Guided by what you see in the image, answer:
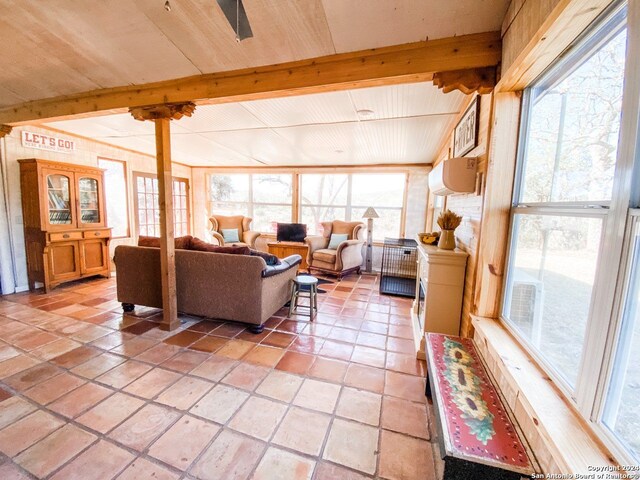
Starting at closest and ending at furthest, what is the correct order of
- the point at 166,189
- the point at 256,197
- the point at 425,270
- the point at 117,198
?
the point at 425,270, the point at 166,189, the point at 117,198, the point at 256,197

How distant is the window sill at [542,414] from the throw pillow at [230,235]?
17.1ft

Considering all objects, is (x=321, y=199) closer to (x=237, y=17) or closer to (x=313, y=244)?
(x=313, y=244)

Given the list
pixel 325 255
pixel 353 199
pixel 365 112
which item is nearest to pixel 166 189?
pixel 365 112

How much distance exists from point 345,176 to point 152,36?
14.6 ft

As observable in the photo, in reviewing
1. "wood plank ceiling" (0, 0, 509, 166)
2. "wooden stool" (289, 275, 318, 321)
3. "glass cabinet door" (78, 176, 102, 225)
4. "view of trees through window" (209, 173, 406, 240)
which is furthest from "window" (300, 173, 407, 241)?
"glass cabinet door" (78, 176, 102, 225)

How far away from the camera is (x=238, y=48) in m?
1.86

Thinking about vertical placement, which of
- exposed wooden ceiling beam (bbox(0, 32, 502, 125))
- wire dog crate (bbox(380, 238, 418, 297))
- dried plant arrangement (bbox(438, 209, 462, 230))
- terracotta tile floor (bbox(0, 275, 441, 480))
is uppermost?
exposed wooden ceiling beam (bbox(0, 32, 502, 125))

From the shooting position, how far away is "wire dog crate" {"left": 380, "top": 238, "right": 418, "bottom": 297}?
14.1ft

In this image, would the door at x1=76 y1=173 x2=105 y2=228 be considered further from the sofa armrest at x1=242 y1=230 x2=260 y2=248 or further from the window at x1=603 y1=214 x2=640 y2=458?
the window at x1=603 y1=214 x2=640 y2=458

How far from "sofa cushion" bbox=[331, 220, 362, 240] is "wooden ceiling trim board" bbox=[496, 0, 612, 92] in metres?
3.99

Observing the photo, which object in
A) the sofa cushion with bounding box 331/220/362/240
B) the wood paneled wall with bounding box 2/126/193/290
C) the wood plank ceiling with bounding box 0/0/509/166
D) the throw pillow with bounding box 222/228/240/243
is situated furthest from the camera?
the throw pillow with bounding box 222/228/240/243

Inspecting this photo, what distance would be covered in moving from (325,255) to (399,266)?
54.5 inches

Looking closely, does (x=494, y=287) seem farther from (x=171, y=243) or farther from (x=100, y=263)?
(x=100, y=263)

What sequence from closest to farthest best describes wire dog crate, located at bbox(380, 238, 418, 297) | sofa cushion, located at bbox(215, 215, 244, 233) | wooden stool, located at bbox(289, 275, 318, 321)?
wooden stool, located at bbox(289, 275, 318, 321), wire dog crate, located at bbox(380, 238, 418, 297), sofa cushion, located at bbox(215, 215, 244, 233)
